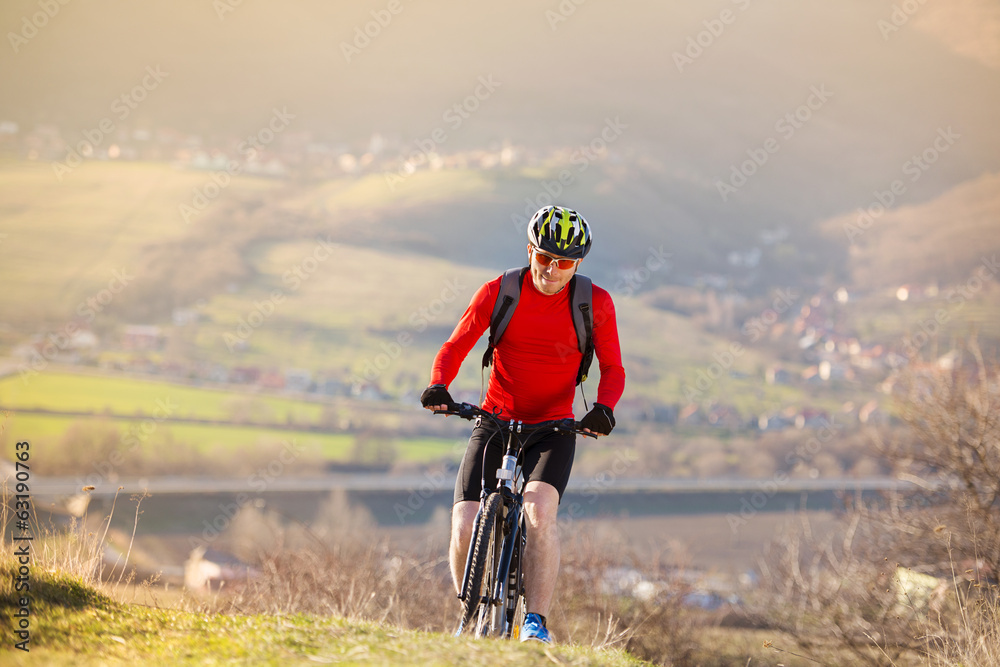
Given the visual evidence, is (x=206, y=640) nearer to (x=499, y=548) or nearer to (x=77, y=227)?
(x=499, y=548)

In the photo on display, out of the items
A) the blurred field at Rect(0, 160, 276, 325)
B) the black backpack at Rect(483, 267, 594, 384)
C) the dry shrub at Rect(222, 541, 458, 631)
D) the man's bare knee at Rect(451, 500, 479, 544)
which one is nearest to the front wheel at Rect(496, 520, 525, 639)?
the man's bare knee at Rect(451, 500, 479, 544)

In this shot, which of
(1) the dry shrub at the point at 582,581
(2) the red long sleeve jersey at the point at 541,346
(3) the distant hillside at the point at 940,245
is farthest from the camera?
(3) the distant hillside at the point at 940,245

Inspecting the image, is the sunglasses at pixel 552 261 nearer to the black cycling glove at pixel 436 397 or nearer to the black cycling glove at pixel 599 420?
the black cycling glove at pixel 599 420

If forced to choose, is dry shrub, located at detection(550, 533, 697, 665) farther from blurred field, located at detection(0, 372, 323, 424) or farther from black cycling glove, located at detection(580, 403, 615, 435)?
blurred field, located at detection(0, 372, 323, 424)

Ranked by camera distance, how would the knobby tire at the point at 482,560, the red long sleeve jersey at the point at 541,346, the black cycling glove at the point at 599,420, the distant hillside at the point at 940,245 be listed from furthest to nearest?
1. the distant hillside at the point at 940,245
2. the red long sleeve jersey at the point at 541,346
3. the black cycling glove at the point at 599,420
4. the knobby tire at the point at 482,560

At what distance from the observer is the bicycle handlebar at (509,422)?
15.4 ft

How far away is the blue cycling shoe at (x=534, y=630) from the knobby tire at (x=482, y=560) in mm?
255

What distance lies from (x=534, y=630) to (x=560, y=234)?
2235 millimetres

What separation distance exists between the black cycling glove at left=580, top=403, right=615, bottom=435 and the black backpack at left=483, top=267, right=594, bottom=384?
0.49 metres

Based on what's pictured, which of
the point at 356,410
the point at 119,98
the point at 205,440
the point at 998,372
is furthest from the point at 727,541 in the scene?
the point at 119,98

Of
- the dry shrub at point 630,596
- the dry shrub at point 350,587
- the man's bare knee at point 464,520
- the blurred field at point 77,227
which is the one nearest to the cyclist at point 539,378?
the man's bare knee at point 464,520

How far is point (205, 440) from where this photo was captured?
3962 inches

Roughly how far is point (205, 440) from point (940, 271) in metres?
153

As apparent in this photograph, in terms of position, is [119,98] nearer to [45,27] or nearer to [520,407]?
[45,27]
